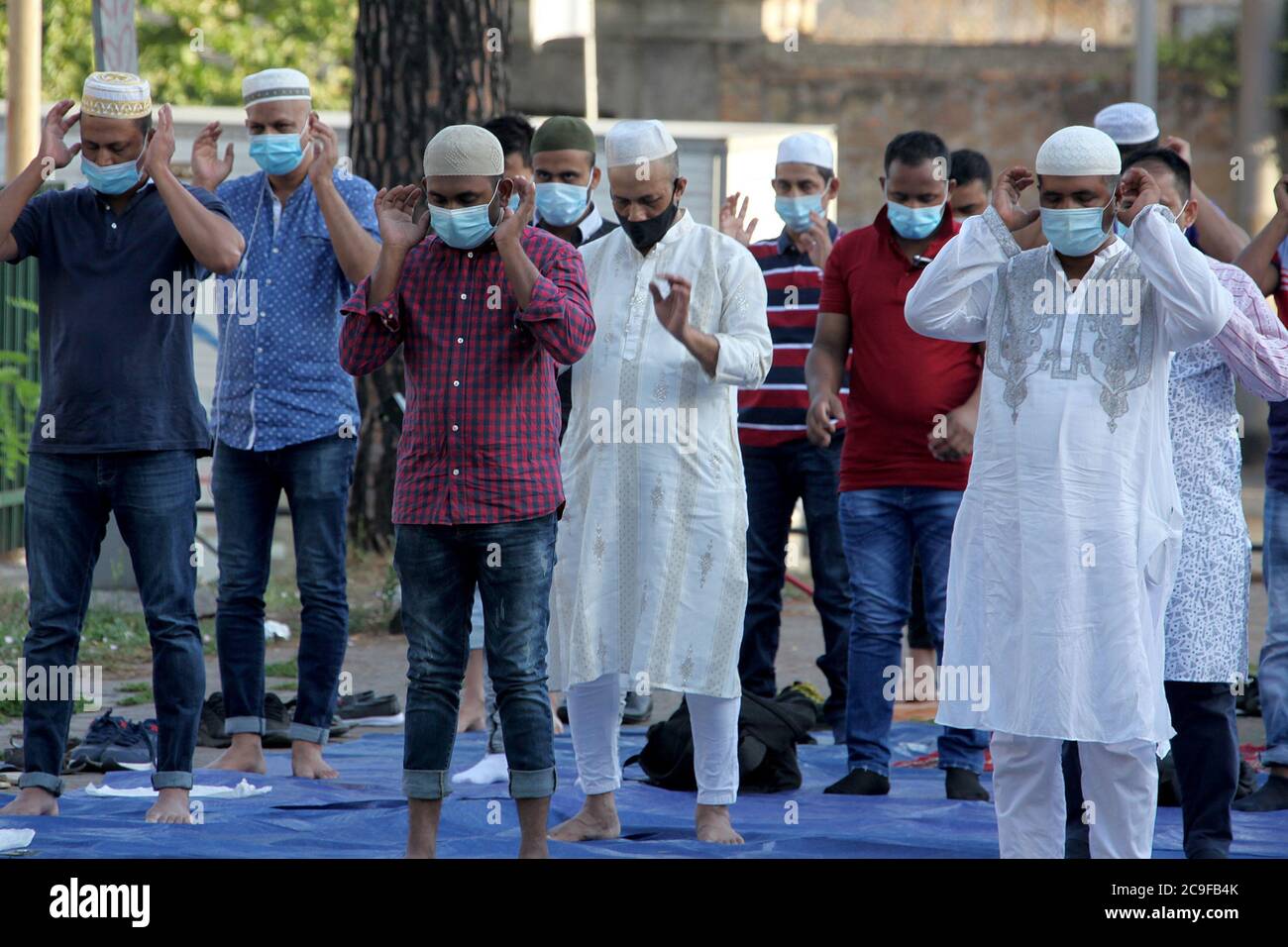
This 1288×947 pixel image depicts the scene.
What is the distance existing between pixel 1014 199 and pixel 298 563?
2.74 meters

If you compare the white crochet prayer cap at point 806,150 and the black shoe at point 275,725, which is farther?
the white crochet prayer cap at point 806,150

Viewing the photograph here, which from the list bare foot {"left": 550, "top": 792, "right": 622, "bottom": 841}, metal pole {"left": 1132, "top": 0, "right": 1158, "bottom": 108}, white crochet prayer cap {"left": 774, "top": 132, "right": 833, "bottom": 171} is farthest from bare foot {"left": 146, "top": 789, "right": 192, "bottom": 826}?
metal pole {"left": 1132, "top": 0, "right": 1158, "bottom": 108}

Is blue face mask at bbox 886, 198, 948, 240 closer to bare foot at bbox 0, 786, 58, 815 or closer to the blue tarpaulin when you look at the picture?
the blue tarpaulin

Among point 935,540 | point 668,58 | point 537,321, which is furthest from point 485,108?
point 668,58

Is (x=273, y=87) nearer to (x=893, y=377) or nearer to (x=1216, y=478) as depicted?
(x=893, y=377)

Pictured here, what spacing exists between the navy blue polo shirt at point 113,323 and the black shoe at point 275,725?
5.69ft

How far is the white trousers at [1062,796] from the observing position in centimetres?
477

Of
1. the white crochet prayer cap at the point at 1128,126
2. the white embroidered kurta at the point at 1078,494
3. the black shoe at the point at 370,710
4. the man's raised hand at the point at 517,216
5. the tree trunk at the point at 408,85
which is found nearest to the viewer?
the white embroidered kurta at the point at 1078,494

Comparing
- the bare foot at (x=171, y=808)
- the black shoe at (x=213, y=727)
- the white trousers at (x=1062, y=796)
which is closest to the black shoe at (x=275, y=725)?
the black shoe at (x=213, y=727)

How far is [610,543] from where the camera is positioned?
564 cm

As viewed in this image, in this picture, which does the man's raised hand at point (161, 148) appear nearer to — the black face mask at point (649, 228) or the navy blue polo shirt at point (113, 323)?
the navy blue polo shirt at point (113, 323)

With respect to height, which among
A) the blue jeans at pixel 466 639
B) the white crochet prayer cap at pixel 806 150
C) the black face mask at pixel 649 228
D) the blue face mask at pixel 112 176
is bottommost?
the blue jeans at pixel 466 639

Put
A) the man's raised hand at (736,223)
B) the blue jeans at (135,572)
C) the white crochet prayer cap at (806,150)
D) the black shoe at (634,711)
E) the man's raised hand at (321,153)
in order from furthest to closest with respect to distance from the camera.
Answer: the black shoe at (634,711), the white crochet prayer cap at (806,150), the man's raised hand at (736,223), the man's raised hand at (321,153), the blue jeans at (135,572)

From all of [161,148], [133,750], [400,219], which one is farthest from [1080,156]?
[133,750]
